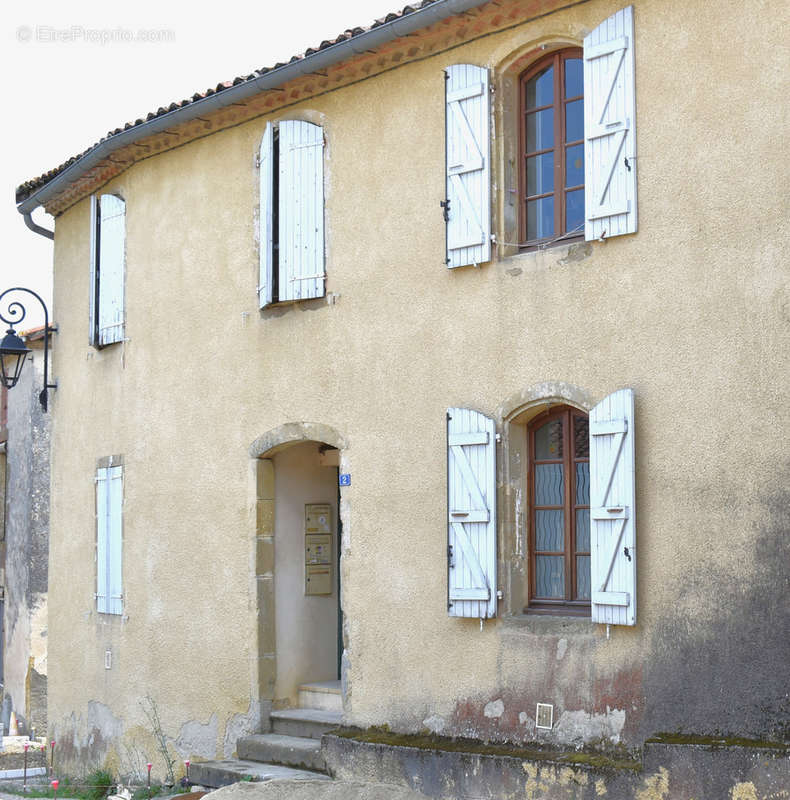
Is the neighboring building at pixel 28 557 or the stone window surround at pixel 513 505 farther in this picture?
the neighboring building at pixel 28 557

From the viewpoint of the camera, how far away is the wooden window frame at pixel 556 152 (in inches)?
375

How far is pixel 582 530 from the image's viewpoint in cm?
938

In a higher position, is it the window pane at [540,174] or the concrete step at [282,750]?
the window pane at [540,174]

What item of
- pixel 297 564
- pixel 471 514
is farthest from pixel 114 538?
pixel 471 514

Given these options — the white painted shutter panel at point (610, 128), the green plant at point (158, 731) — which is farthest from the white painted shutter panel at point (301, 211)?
the green plant at point (158, 731)

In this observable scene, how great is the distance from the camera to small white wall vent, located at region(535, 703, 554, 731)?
9.16 m

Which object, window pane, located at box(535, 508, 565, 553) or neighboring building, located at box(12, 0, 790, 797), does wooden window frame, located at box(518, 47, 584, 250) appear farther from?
window pane, located at box(535, 508, 565, 553)

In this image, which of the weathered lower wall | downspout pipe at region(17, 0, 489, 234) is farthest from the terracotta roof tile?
the weathered lower wall

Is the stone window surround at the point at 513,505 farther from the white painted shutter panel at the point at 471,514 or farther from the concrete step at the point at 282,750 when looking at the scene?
the concrete step at the point at 282,750

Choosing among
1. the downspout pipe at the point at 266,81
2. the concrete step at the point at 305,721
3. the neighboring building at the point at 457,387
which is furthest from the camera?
the concrete step at the point at 305,721

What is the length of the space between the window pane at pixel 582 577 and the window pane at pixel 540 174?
2594mm

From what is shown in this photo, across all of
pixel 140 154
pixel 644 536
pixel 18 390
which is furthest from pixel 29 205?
pixel 644 536

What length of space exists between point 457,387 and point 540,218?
1.35 meters

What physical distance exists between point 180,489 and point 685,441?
551 cm
